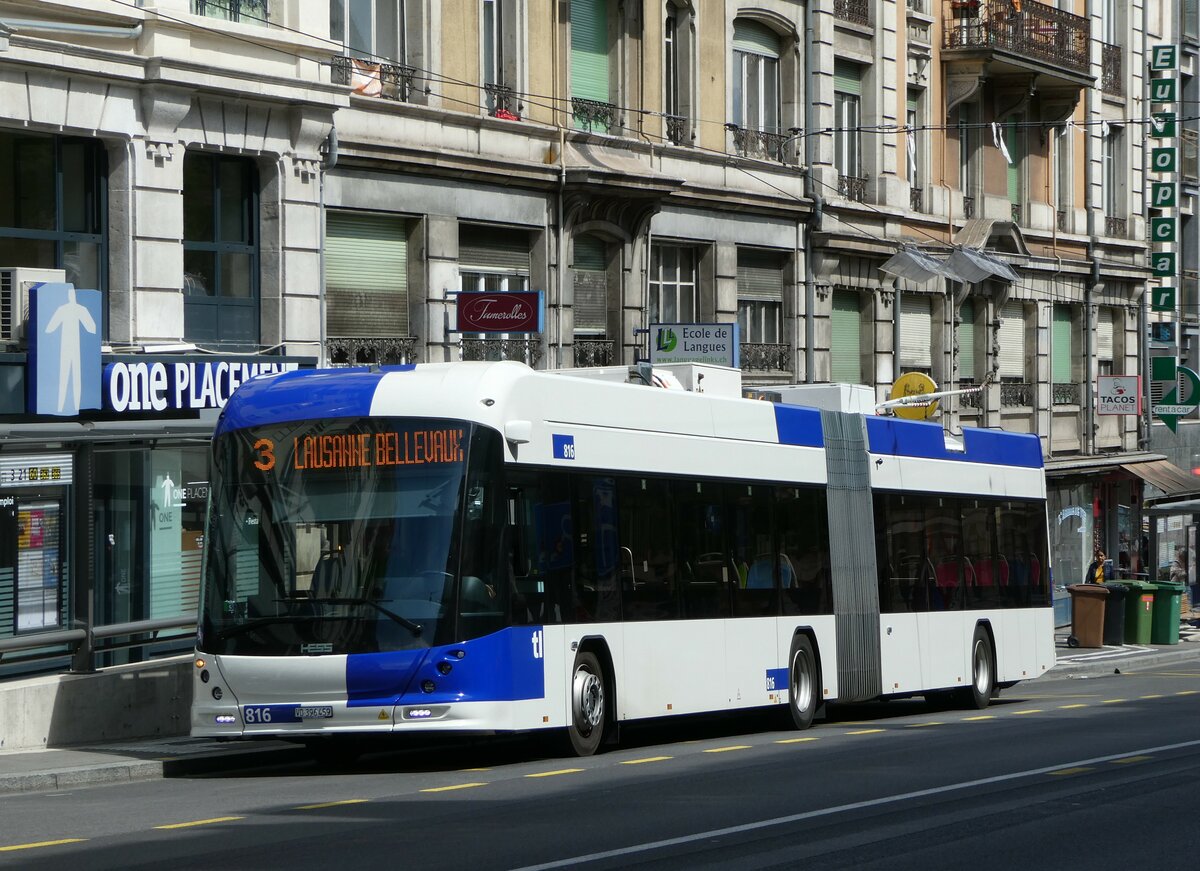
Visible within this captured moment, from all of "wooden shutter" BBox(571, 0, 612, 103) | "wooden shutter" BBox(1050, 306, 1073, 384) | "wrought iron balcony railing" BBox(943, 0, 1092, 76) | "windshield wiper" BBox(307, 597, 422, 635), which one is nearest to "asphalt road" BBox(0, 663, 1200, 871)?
"windshield wiper" BBox(307, 597, 422, 635)

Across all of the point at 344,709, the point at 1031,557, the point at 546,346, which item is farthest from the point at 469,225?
the point at 344,709

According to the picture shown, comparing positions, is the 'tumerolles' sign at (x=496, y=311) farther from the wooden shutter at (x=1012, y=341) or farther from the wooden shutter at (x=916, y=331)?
the wooden shutter at (x=1012, y=341)

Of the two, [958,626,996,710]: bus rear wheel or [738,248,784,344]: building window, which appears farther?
[738,248,784,344]: building window

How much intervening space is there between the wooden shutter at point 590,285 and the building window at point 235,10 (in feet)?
25.7

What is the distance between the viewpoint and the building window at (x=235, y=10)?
69.2 ft

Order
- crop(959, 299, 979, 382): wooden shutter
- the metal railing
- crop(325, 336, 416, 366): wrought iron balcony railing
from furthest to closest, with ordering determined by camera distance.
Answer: crop(959, 299, 979, 382): wooden shutter < crop(325, 336, 416, 366): wrought iron balcony railing < the metal railing

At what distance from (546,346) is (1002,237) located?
15252mm

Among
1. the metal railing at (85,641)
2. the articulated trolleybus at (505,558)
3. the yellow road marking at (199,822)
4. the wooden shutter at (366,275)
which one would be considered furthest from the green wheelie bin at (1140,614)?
the yellow road marking at (199,822)

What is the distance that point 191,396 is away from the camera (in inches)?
795

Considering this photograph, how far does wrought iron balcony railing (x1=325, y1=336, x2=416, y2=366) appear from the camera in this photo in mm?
23953

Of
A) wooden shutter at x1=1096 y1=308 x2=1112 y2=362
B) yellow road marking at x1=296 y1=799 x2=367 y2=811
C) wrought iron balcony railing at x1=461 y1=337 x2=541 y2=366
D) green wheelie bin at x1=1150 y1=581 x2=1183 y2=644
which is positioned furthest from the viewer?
wooden shutter at x1=1096 y1=308 x2=1112 y2=362

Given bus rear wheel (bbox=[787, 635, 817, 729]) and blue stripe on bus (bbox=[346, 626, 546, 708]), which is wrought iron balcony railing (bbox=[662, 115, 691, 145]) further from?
blue stripe on bus (bbox=[346, 626, 546, 708])

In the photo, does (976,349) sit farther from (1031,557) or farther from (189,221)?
(189,221)

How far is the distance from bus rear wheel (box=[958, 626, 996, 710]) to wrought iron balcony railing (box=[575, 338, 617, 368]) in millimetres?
7708
